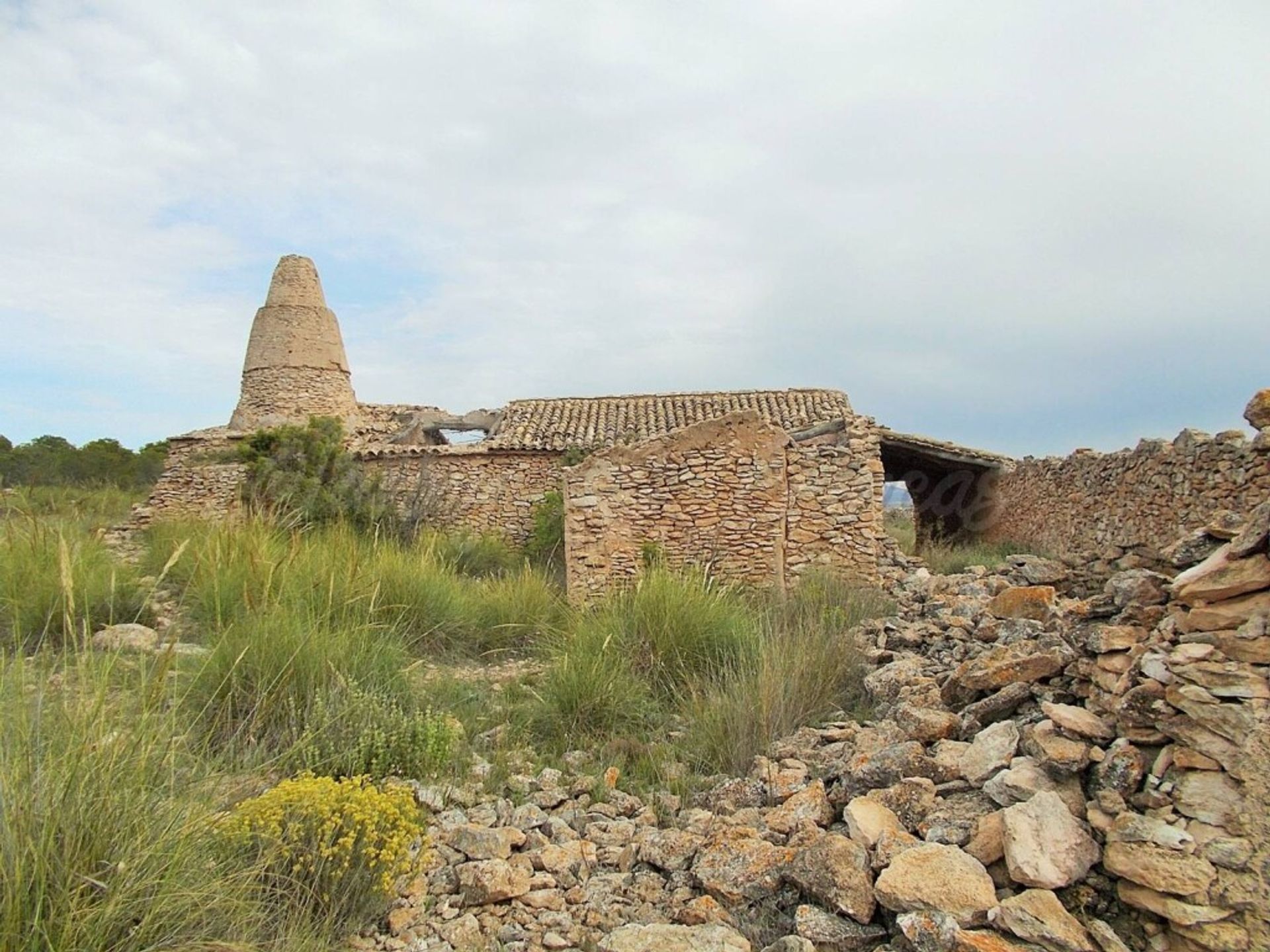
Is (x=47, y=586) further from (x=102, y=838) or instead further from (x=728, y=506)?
(x=728, y=506)

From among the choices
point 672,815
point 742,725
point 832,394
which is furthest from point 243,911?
point 832,394

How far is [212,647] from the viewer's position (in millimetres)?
4715

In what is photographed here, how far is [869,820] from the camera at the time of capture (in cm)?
327

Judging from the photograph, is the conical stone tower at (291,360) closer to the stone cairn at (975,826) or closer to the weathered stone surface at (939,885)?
the stone cairn at (975,826)

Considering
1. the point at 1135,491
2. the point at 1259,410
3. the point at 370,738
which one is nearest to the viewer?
the point at 370,738

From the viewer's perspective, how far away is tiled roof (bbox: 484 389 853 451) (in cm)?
1662

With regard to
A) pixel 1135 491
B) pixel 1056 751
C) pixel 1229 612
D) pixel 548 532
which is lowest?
pixel 1056 751

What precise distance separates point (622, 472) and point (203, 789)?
698 cm

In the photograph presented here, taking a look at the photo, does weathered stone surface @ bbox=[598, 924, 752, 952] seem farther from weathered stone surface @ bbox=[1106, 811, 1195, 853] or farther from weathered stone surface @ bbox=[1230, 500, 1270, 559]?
weathered stone surface @ bbox=[1230, 500, 1270, 559]

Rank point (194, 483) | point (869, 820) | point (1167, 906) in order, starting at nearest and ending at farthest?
point (1167, 906) → point (869, 820) → point (194, 483)

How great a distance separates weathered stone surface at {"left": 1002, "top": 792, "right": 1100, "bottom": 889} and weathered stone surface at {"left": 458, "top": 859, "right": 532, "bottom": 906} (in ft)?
6.35

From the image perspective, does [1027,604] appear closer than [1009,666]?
No

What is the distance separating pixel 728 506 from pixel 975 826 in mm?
6572

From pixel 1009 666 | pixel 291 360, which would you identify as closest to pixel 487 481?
pixel 291 360
